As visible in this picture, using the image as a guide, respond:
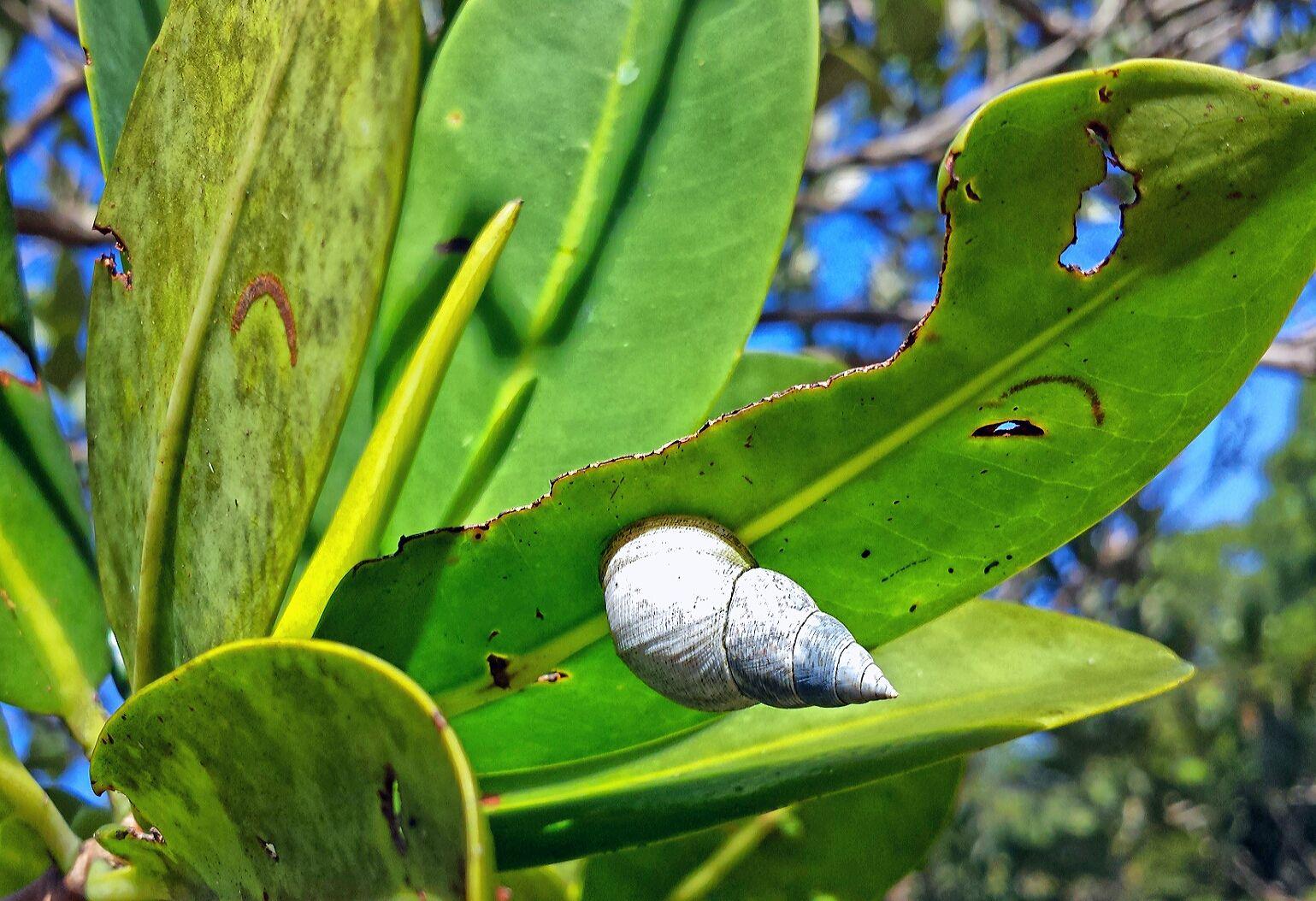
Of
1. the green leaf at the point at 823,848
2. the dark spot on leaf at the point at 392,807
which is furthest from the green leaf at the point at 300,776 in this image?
the green leaf at the point at 823,848

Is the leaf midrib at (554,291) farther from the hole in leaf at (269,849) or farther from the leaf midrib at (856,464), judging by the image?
the hole in leaf at (269,849)

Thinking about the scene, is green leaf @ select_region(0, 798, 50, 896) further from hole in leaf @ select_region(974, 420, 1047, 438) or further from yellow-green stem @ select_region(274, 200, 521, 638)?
hole in leaf @ select_region(974, 420, 1047, 438)

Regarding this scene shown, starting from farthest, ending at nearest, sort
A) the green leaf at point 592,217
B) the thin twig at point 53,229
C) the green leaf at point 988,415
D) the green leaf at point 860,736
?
the thin twig at point 53,229 < the green leaf at point 592,217 < the green leaf at point 860,736 < the green leaf at point 988,415

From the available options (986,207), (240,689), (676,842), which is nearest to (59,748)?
(676,842)

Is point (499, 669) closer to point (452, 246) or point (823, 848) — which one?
point (452, 246)

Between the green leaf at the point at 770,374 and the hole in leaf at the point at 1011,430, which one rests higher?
the hole in leaf at the point at 1011,430

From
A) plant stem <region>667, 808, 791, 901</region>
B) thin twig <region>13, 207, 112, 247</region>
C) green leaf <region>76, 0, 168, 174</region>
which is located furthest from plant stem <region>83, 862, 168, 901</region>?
thin twig <region>13, 207, 112, 247</region>
